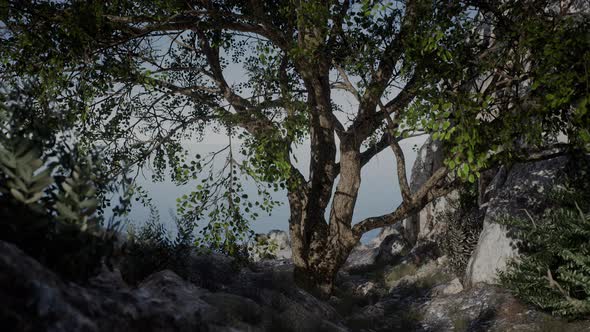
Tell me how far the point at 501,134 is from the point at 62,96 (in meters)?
8.76

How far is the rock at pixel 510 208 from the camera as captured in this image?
35.5 ft

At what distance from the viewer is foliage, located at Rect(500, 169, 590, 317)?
301 inches

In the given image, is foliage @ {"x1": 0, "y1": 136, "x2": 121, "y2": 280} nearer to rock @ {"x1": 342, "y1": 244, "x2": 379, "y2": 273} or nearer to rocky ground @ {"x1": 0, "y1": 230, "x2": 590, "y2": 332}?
rocky ground @ {"x1": 0, "y1": 230, "x2": 590, "y2": 332}

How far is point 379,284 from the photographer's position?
53.0 ft

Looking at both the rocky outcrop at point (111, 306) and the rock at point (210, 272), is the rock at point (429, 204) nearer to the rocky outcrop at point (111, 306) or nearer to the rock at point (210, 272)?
the rock at point (210, 272)

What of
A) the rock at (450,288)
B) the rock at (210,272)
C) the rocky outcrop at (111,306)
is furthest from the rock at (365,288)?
the rocky outcrop at (111,306)

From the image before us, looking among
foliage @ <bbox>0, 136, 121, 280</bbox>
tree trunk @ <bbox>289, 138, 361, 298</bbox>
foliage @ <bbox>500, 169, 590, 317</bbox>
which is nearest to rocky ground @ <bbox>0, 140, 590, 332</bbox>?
foliage @ <bbox>0, 136, 121, 280</bbox>

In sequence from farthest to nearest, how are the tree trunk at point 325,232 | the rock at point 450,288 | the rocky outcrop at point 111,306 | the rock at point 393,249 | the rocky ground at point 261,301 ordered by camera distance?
the rock at point 393,249, the rock at point 450,288, the tree trunk at point 325,232, the rocky ground at point 261,301, the rocky outcrop at point 111,306

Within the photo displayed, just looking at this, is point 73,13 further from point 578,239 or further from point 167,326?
point 578,239

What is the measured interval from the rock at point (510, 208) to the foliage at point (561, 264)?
106 centimetres

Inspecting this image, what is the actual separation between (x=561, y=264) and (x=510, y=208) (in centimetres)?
322

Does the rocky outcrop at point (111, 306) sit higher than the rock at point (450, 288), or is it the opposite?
the rock at point (450, 288)

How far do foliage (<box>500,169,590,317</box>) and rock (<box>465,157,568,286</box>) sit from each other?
3.49 ft

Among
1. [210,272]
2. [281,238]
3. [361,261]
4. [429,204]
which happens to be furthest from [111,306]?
[281,238]
